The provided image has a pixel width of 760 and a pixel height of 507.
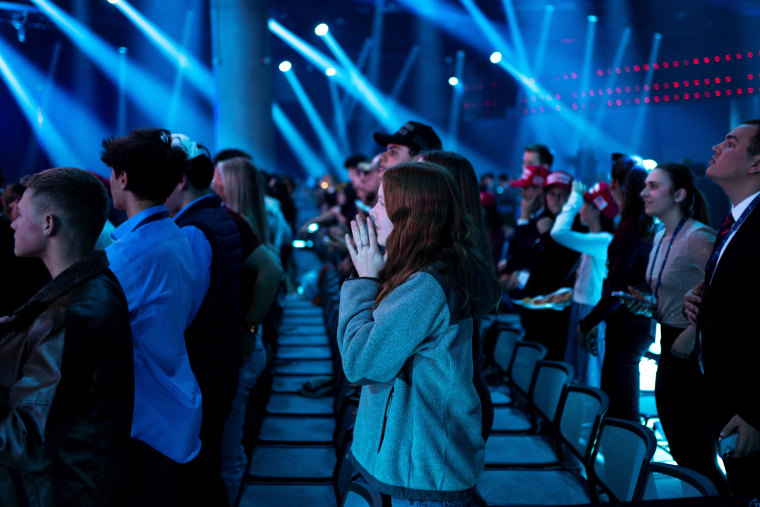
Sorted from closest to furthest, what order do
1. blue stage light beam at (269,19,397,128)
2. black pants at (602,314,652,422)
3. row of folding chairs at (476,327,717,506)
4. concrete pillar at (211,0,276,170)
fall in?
row of folding chairs at (476,327,717,506) < black pants at (602,314,652,422) < concrete pillar at (211,0,276,170) < blue stage light beam at (269,19,397,128)

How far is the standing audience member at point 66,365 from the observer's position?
1.31 meters

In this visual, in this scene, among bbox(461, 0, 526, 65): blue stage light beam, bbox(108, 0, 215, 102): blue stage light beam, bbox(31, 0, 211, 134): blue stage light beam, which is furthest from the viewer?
bbox(461, 0, 526, 65): blue stage light beam

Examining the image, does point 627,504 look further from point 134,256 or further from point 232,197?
point 232,197

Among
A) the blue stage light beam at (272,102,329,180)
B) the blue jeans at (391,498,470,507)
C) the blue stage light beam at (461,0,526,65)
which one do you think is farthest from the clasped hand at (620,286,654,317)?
the blue stage light beam at (272,102,329,180)

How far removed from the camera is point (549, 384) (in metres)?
2.74

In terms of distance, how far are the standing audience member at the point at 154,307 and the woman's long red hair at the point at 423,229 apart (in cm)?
70

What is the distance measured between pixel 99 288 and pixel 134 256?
337 millimetres

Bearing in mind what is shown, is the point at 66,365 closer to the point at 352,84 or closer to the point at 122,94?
the point at 122,94

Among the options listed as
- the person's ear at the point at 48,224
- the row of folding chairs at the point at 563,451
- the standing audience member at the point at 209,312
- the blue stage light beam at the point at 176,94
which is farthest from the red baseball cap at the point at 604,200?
the blue stage light beam at the point at 176,94

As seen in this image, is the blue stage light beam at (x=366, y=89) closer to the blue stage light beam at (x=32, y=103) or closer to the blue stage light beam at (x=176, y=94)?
the blue stage light beam at (x=176, y=94)

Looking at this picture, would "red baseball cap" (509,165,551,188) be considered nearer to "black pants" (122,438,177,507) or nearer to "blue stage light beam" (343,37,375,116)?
"black pants" (122,438,177,507)

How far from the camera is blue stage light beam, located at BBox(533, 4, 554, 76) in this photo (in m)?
14.5

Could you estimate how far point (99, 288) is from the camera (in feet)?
4.74

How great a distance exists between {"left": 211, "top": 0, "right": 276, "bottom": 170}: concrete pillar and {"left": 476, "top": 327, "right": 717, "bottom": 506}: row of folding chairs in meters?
6.42
